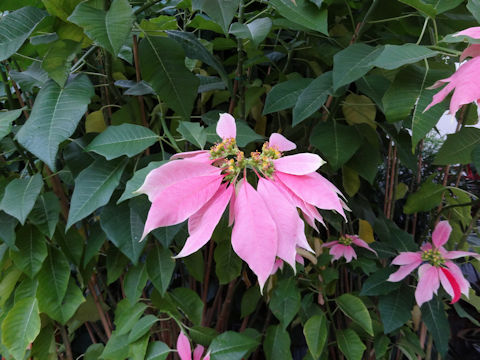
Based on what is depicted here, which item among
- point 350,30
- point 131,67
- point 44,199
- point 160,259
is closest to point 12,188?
point 44,199

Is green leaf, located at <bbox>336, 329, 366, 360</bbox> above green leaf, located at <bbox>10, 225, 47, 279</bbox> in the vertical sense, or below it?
below

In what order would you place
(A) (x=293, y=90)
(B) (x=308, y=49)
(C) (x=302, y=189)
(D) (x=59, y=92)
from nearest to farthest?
(C) (x=302, y=189) < (D) (x=59, y=92) < (A) (x=293, y=90) < (B) (x=308, y=49)

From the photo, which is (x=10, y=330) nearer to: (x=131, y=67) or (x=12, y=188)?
(x=12, y=188)

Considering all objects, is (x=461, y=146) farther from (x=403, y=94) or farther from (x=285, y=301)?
(x=285, y=301)

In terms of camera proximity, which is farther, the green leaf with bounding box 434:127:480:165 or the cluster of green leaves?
the green leaf with bounding box 434:127:480:165

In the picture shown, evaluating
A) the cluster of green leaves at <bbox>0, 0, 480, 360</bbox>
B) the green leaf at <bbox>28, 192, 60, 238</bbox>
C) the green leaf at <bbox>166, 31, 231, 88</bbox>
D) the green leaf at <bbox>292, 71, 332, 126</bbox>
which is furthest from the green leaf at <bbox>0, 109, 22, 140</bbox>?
the green leaf at <bbox>292, 71, 332, 126</bbox>

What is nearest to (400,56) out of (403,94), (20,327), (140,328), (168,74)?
(403,94)

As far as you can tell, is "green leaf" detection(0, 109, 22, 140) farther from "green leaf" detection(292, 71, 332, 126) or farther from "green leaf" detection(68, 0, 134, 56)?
"green leaf" detection(292, 71, 332, 126)
